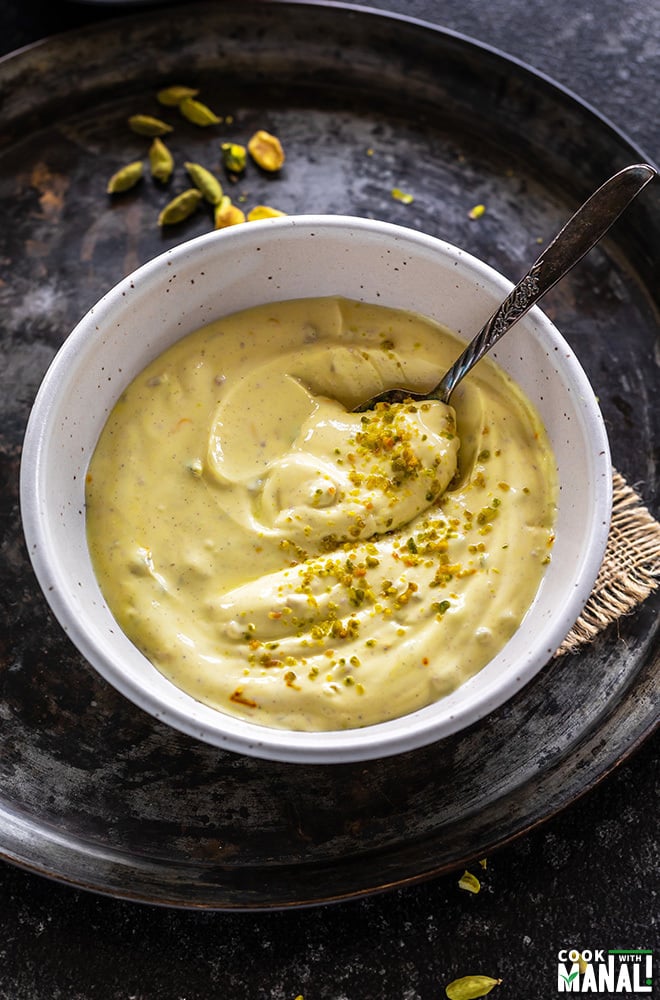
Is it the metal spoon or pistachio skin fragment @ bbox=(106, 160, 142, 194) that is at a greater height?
the metal spoon

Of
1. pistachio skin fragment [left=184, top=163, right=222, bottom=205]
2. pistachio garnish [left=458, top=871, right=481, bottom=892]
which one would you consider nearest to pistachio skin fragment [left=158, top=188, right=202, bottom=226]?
pistachio skin fragment [left=184, top=163, right=222, bottom=205]

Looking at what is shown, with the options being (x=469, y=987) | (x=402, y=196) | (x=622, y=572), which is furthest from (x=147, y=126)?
(x=469, y=987)

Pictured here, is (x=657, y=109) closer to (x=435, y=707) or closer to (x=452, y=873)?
(x=435, y=707)

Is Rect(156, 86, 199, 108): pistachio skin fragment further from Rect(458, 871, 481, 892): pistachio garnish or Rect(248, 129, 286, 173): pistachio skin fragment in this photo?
Rect(458, 871, 481, 892): pistachio garnish

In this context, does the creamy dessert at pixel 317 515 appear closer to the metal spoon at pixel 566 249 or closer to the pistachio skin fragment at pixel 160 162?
the metal spoon at pixel 566 249

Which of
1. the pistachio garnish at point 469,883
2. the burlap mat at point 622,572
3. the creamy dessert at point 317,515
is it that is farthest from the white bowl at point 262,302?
the pistachio garnish at point 469,883

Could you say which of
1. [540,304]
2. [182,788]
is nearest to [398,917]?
[182,788]
